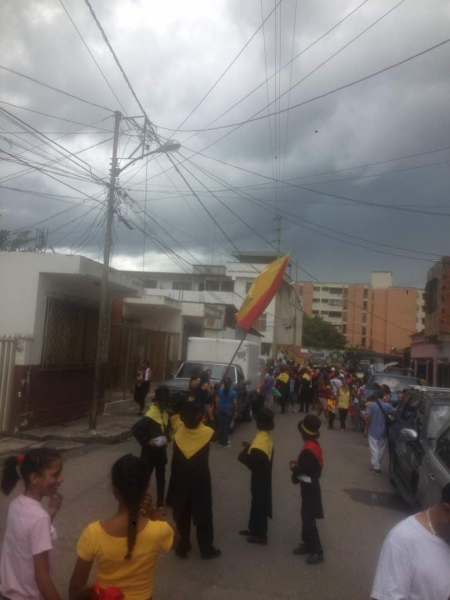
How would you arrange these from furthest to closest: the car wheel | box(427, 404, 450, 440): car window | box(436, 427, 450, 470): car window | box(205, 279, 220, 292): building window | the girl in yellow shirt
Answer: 1. box(205, 279, 220, 292): building window
2. the girl in yellow shirt
3. the car wheel
4. box(427, 404, 450, 440): car window
5. box(436, 427, 450, 470): car window

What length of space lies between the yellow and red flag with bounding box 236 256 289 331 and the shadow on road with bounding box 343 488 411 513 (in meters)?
3.06

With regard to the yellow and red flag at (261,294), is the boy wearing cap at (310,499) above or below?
below

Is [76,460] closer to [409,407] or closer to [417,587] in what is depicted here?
[409,407]

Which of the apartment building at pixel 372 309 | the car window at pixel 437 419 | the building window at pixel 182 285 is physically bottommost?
the car window at pixel 437 419

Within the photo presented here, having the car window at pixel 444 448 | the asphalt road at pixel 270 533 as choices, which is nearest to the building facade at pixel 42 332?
the asphalt road at pixel 270 533

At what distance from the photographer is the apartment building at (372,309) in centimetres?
9769

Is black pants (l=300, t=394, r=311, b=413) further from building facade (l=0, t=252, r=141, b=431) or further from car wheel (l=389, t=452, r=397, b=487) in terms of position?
car wheel (l=389, t=452, r=397, b=487)

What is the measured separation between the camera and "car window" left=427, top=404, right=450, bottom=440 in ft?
26.0

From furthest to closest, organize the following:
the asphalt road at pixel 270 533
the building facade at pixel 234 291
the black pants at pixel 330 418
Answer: the building facade at pixel 234 291
the black pants at pixel 330 418
the asphalt road at pixel 270 533

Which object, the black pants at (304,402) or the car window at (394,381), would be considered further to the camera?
the black pants at (304,402)

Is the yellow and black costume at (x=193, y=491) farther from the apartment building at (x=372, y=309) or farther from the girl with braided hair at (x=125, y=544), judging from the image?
the apartment building at (x=372, y=309)

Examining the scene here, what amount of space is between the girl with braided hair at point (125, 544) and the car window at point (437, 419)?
5656 millimetres

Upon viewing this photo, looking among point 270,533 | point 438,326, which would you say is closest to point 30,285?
point 270,533

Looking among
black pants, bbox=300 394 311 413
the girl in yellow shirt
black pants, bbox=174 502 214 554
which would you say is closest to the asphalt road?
black pants, bbox=174 502 214 554
